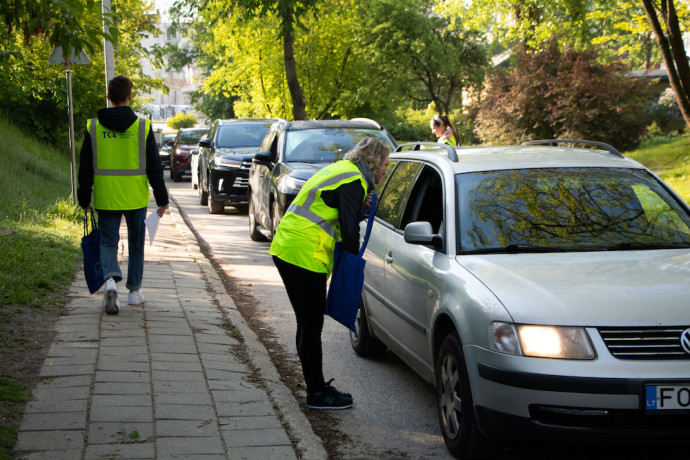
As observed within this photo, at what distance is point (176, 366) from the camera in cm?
557

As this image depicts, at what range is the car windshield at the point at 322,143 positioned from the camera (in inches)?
488

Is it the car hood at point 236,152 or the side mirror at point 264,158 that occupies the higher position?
the side mirror at point 264,158

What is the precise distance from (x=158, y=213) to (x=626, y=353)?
4.40 m

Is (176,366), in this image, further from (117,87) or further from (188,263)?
(188,263)

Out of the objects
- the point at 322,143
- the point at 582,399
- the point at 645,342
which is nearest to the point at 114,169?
the point at 582,399

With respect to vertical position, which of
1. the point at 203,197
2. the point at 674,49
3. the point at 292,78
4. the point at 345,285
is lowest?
the point at 203,197

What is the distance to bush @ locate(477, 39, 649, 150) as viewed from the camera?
84.9ft

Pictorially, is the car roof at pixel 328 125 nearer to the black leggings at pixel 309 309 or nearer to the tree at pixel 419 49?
the black leggings at pixel 309 309

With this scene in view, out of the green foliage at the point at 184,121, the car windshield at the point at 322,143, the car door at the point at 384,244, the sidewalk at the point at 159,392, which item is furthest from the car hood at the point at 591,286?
the green foliage at the point at 184,121

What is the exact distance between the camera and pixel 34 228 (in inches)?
441

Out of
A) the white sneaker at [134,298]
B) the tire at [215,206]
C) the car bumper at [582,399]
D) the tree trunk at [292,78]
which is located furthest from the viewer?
the tree trunk at [292,78]

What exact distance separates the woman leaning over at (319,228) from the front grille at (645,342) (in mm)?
1618

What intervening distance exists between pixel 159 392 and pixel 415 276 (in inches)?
65.9

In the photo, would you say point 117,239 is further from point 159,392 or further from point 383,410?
point 383,410
